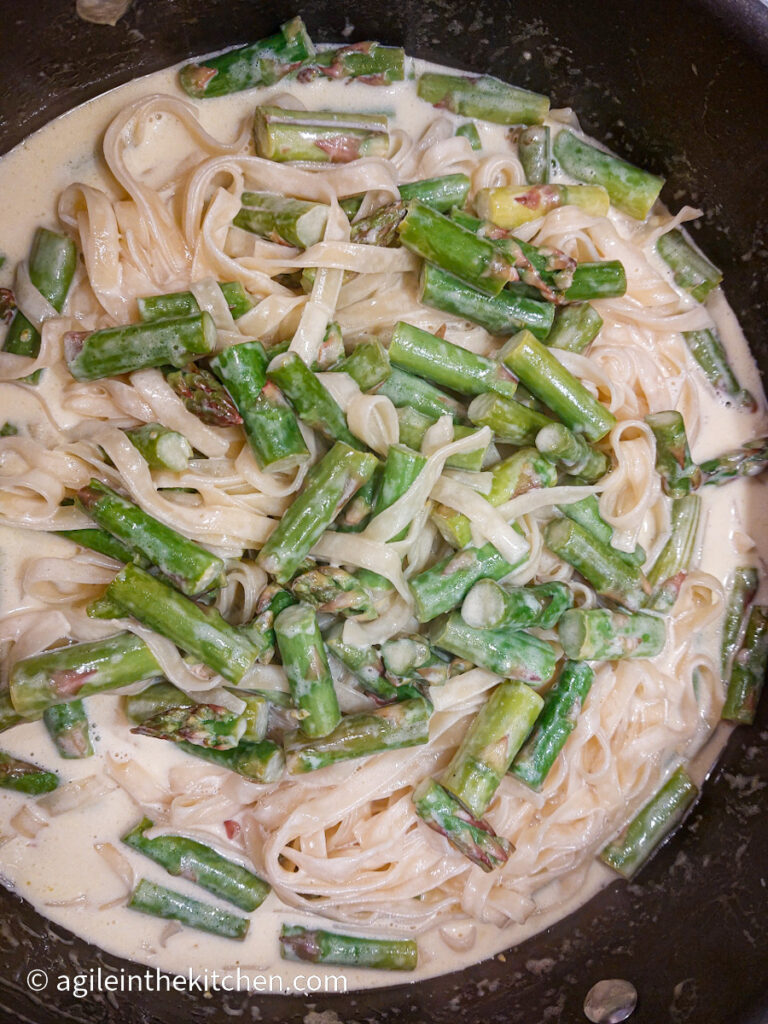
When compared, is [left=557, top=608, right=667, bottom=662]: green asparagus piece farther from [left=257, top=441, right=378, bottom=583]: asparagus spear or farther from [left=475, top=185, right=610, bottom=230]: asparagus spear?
[left=475, top=185, right=610, bottom=230]: asparagus spear

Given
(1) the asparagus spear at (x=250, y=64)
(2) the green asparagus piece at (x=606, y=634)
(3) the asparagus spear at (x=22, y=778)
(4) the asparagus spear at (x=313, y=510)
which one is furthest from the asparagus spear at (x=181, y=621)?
(1) the asparagus spear at (x=250, y=64)

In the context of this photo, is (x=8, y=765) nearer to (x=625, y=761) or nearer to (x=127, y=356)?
(x=127, y=356)

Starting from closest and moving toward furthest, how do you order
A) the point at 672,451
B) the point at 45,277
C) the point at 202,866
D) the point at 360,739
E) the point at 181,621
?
the point at 181,621, the point at 360,739, the point at 45,277, the point at 202,866, the point at 672,451

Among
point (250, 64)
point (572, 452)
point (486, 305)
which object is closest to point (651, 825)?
point (572, 452)

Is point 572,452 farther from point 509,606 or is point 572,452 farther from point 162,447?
point 162,447

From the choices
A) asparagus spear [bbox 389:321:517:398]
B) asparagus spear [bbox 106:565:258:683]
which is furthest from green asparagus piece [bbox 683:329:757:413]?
asparagus spear [bbox 106:565:258:683]

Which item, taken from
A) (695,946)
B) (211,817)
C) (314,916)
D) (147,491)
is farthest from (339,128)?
(695,946)
